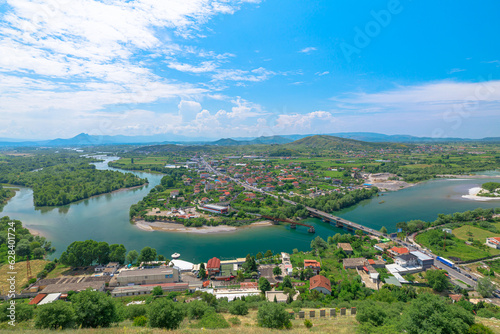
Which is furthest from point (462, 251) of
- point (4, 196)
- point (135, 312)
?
point (4, 196)

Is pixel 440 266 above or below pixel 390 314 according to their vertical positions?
below

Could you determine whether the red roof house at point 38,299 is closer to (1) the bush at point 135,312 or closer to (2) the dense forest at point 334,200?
(1) the bush at point 135,312

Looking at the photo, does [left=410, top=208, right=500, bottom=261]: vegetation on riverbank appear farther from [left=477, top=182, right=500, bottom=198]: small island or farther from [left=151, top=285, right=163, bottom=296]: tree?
[left=151, top=285, right=163, bottom=296]: tree

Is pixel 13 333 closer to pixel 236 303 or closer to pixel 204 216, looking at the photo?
pixel 236 303

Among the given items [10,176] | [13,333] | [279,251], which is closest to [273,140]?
[10,176]

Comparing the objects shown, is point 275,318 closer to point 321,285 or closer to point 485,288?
point 321,285

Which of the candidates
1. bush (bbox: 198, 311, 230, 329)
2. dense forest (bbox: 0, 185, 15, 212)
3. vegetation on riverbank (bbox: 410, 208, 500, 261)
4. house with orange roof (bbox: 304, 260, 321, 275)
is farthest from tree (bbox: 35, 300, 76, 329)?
dense forest (bbox: 0, 185, 15, 212)

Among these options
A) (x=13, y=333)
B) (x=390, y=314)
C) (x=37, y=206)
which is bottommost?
(x=37, y=206)

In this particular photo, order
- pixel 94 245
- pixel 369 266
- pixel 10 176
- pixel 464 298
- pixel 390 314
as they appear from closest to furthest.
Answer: pixel 390 314, pixel 464 298, pixel 369 266, pixel 94 245, pixel 10 176
